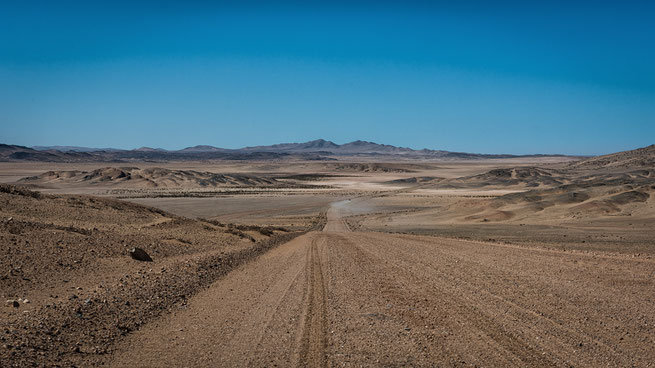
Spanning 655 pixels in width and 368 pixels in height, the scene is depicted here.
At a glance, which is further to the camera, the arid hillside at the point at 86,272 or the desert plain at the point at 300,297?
the arid hillside at the point at 86,272

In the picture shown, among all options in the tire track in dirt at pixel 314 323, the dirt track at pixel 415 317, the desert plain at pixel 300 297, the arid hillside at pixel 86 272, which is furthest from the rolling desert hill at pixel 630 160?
the tire track in dirt at pixel 314 323

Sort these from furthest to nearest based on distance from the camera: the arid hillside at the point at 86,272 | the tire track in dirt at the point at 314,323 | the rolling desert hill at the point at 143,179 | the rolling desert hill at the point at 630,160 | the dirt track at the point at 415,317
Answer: the rolling desert hill at the point at 630,160
the rolling desert hill at the point at 143,179
the arid hillside at the point at 86,272
the dirt track at the point at 415,317
the tire track in dirt at the point at 314,323

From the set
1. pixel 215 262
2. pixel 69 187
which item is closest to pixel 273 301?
pixel 215 262

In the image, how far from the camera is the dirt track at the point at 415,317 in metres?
7.24

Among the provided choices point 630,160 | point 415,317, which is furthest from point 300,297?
point 630,160

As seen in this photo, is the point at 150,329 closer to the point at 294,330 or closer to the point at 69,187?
the point at 294,330

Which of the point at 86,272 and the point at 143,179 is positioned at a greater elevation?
the point at 86,272

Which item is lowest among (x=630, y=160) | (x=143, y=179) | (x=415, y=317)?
(x=143, y=179)

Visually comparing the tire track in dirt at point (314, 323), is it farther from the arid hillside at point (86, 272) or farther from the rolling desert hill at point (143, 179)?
the rolling desert hill at point (143, 179)

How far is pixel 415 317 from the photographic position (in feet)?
30.1

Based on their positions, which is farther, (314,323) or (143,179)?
(143,179)

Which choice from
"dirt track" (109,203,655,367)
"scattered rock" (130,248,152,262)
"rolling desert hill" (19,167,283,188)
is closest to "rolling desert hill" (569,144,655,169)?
"rolling desert hill" (19,167,283,188)

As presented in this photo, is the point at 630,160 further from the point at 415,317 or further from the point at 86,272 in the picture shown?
the point at 86,272

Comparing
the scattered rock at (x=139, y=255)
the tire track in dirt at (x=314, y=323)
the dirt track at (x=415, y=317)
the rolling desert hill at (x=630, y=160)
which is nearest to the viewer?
the tire track in dirt at (x=314, y=323)
